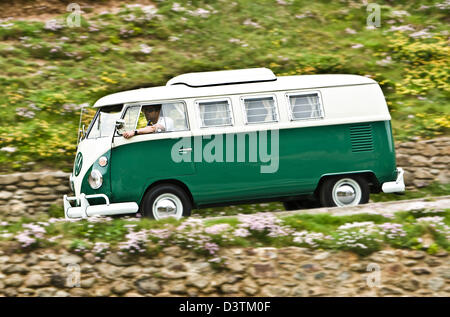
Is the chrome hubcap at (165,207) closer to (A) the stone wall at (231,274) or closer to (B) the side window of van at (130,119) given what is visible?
(A) the stone wall at (231,274)

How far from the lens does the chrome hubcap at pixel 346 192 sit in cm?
1199

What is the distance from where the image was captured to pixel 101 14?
18.2 m

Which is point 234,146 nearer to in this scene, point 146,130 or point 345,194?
point 146,130

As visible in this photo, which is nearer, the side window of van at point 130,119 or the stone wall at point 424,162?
the side window of van at point 130,119

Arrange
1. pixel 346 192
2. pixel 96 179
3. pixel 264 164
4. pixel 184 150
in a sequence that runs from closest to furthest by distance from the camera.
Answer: pixel 96 179, pixel 184 150, pixel 264 164, pixel 346 192

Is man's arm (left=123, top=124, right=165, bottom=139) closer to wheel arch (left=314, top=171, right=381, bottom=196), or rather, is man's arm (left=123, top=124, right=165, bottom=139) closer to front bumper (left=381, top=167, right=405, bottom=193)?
wheel arch (left=314, top=171, right=381, bottom=196)

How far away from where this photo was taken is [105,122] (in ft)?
37.3

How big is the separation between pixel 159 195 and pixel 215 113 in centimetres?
156

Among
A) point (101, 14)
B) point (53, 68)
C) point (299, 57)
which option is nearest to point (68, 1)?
point (101, 14)

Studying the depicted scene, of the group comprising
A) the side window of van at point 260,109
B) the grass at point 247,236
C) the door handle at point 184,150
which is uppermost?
the side window of van at point 260,109

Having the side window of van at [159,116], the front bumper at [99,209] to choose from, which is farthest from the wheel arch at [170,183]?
the side window of van at [159,116]

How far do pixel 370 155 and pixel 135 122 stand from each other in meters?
3.86

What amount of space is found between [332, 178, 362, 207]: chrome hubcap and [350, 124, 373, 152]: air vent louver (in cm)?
58

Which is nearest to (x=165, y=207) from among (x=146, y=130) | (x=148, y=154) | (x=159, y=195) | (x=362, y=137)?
(x=159, y=195)
